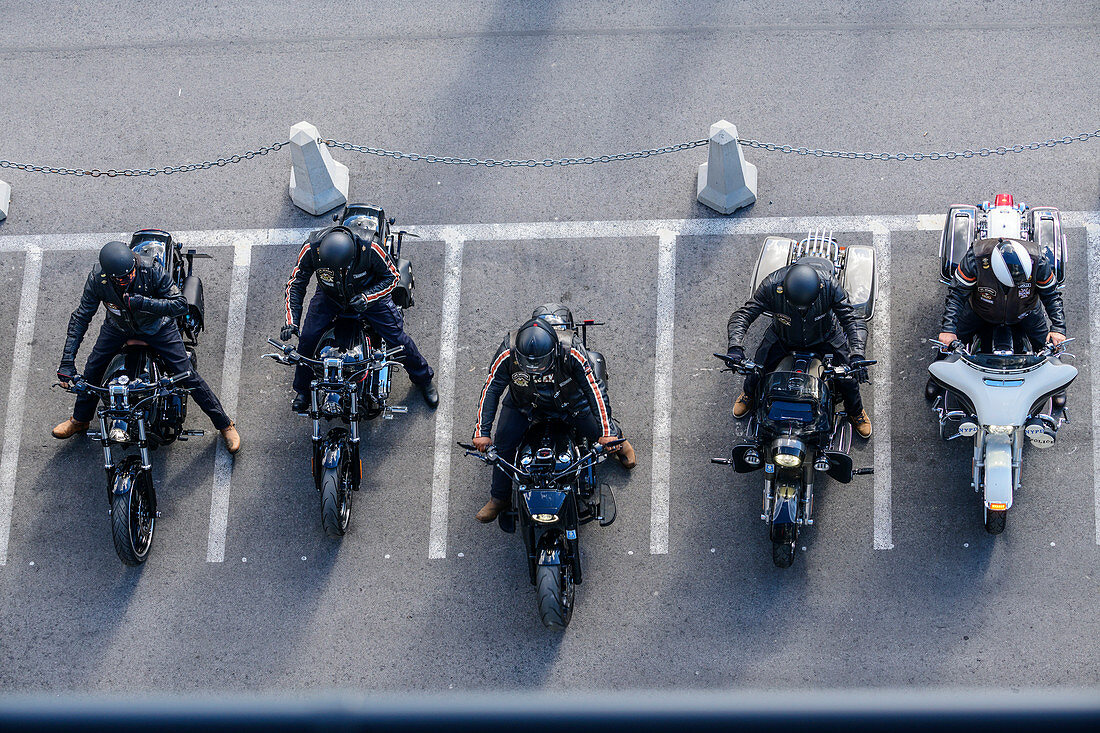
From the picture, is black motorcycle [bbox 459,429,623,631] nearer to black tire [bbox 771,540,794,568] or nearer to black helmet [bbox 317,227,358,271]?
black tire [bbox 771,540,794,568]

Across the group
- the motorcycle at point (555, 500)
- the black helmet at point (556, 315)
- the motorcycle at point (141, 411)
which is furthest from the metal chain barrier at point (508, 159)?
the motorcycle at point (555, 500)

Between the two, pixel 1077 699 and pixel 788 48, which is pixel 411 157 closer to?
pixel 788 48

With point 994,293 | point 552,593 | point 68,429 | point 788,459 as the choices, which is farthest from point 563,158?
point 68,429

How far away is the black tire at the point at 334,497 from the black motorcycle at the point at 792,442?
10.8ft

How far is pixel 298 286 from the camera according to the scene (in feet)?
35.9

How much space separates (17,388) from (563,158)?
5820mm

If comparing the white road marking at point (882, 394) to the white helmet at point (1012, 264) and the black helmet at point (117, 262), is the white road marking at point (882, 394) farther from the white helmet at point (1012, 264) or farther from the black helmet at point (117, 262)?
the black helmet at point (117, 262)

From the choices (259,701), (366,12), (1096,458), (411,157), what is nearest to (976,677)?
(1096,458)

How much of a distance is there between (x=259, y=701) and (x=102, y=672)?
10.1m

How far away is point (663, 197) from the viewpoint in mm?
12289

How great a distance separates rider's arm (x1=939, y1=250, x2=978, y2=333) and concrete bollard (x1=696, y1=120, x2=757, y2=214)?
2.32 metres

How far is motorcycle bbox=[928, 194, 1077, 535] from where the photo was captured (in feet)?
33.1

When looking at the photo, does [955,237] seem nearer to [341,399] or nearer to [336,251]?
[336,251]

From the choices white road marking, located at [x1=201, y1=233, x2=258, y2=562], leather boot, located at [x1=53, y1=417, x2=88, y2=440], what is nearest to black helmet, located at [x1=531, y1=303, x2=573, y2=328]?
white road marking, located at [x1=201, y1=233, x2=258, y2=562]
